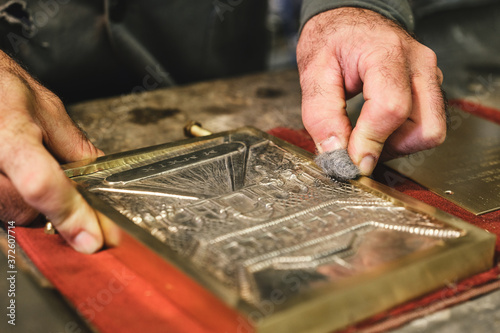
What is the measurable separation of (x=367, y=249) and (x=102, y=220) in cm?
44

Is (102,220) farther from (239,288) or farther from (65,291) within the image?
(239,288)

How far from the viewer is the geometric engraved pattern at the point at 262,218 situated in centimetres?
71

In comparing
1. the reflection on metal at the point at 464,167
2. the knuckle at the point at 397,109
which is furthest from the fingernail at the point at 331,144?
the reflection on metal at the point at 464,167

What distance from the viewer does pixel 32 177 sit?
782mm

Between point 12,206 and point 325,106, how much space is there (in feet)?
2.13

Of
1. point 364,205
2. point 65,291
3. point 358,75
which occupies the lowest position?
point 65,291

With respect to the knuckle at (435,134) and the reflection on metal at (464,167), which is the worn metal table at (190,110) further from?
the knuckle at (435,134)

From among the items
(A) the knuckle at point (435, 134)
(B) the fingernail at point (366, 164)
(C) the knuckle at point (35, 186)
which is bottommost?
(B) the fingernail at point (366, 164)

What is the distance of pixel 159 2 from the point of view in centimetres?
187

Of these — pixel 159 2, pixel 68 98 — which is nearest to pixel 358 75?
pixel 159 2

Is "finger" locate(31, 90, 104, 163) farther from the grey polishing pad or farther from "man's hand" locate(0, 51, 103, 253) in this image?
the grey polishing pad

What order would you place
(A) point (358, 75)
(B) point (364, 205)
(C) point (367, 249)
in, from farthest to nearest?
(A) point (358, 75) < (B) point (364, 205) < (C) point (367, 249)

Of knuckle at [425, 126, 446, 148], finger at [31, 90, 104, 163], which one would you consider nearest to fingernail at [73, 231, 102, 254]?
finger at [31, 90, 104, 163]

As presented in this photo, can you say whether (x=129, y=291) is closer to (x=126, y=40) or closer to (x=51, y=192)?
(x=51, y=192)
